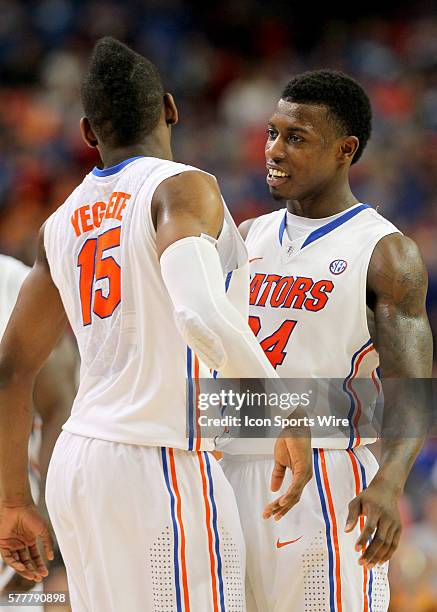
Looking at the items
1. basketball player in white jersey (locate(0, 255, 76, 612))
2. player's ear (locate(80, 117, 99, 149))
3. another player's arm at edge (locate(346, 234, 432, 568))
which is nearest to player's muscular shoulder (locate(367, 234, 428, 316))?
another player's arm at edge (locate(346, 234, 432, 568))

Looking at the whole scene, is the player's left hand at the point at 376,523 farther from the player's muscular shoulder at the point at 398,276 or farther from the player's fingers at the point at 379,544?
the player's muscular shoulder at the point at 398,276

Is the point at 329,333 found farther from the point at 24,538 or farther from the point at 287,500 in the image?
the point at 24,538

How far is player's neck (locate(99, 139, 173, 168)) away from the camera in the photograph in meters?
3.20

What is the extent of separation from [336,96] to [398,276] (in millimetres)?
769

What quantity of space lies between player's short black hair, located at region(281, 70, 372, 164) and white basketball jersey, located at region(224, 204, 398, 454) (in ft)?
1.22

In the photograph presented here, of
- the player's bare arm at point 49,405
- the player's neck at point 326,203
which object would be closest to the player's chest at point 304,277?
the player's neck at point 326,203

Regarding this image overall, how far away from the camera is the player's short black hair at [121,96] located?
315 cm

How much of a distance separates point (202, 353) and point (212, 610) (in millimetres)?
775

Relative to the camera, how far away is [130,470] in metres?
2.98

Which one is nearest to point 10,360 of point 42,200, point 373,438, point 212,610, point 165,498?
point 165,498

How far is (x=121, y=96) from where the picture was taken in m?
3.15

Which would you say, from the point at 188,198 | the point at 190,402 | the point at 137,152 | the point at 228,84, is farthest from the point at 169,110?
the point at 228,84

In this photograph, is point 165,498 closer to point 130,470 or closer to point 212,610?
point 130,470

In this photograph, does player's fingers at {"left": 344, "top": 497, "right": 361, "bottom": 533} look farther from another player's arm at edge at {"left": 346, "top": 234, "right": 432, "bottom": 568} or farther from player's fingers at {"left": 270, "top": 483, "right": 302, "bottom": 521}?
player's fingers at {"left": 270, "top": 483, "right": 302, "bottom": 521}
